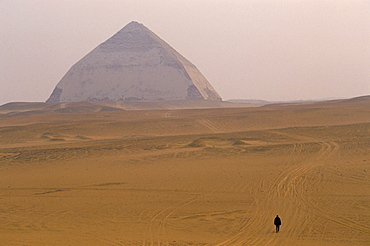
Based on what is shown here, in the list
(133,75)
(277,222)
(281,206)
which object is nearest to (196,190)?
(281,206)

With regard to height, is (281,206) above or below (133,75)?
below

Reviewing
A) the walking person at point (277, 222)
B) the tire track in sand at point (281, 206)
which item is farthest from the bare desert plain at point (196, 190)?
the walking person at point (277, 222)

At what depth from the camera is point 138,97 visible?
236 ft

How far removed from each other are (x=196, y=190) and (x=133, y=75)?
6565 cm

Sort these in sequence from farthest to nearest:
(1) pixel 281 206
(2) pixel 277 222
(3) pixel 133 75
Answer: (3) pixel 133 75
(1) pixel 281 206
(2) pixel 277 222

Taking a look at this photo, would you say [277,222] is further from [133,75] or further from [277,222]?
[133,75]

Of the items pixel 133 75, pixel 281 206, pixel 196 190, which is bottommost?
pixel 281 206

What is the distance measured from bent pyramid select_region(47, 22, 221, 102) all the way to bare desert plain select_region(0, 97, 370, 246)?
52.6m

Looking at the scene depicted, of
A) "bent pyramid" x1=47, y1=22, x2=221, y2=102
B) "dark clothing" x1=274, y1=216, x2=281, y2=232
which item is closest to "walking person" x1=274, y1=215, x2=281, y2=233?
"dark clothing" x1=274, y1=216, x2=281, y2=232

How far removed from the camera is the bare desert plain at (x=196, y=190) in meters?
7.50

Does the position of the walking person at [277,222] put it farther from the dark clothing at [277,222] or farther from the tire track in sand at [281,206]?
the tire track in sand at [281,206]

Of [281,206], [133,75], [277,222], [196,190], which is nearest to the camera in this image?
[277,222]

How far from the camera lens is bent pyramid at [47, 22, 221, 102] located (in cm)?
7244

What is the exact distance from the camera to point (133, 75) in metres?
75.1
